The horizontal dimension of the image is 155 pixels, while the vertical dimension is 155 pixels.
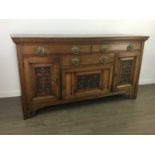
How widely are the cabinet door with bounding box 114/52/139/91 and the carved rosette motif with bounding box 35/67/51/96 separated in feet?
2.86

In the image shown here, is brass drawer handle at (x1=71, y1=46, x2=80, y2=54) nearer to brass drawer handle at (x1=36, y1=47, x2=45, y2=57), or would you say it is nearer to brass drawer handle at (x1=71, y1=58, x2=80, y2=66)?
brass drawer handle at (x1=71, y1=58, x2=80, y2=66)

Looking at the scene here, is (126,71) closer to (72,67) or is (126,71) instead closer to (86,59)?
(86,59)

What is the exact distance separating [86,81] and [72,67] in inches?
10.8

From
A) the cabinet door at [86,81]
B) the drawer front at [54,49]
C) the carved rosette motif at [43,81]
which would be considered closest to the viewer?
the drawer front at [54,49]

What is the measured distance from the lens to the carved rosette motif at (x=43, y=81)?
6.23 ft

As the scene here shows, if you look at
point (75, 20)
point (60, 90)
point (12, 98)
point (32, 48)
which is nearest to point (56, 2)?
point (75, 20)

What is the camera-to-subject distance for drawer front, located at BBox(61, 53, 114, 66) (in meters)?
1.95

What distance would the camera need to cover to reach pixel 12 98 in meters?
2.44

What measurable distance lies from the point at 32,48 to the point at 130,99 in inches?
60.9

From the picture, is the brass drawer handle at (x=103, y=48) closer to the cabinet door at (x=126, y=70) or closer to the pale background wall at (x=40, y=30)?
the cabinet door at (x=126, y=70)

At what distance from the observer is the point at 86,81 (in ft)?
7.00

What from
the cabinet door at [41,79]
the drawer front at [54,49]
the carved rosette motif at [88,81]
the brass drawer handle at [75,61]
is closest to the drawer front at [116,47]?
the drawer front at [54,49]

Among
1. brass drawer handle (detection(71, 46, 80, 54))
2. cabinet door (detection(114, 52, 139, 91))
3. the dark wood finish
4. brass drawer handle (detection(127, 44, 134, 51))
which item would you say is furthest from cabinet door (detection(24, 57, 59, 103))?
brass drawer handle (detection(127, 44, 134, 51))

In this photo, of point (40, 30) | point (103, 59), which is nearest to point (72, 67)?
point (103, 59)
